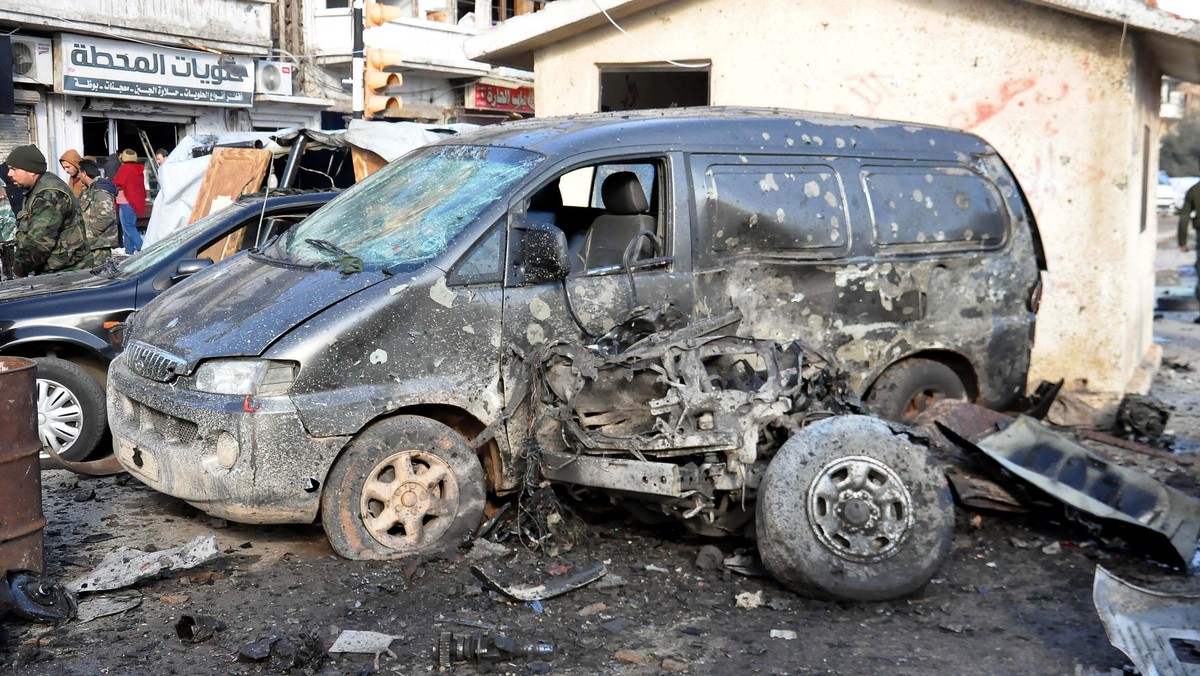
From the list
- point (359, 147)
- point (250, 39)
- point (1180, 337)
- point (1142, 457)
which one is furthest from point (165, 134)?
point (1142, 457)

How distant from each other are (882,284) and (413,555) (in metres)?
3.11

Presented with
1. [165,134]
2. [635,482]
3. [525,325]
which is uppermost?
[165,134]

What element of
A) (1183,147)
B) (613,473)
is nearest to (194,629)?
(613,473)

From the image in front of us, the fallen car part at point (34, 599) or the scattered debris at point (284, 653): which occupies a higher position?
the fallen car part at point (34, 599)

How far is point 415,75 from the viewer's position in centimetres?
2777

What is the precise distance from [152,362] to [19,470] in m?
0.82

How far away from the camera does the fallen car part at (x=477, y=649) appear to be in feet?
14.1

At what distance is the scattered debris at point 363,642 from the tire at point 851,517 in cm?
166

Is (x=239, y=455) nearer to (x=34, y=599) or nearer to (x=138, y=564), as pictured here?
(x=138, y=564)

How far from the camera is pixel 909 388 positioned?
22.2ft

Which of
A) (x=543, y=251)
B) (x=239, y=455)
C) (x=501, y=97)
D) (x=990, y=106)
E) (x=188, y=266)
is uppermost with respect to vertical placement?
(x=501, y=97)

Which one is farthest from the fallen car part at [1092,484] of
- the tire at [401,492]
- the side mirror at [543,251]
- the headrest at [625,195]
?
the tire at [401,492]

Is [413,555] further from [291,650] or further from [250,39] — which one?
[250,39]

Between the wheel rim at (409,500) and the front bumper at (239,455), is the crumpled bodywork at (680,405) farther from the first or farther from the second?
the front bumper at (239,455)
